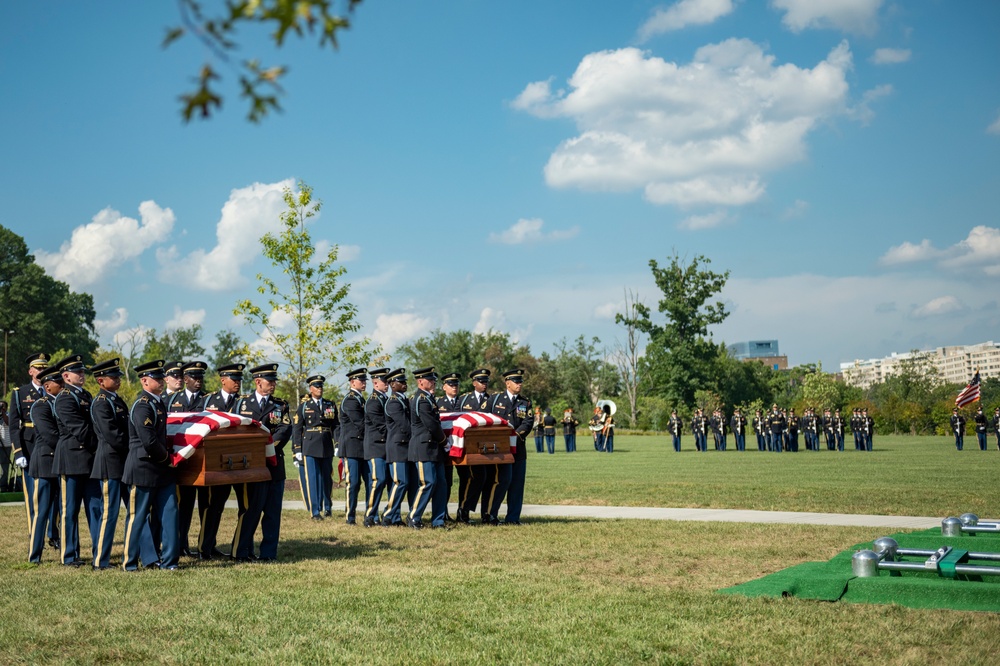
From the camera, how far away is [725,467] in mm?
26781

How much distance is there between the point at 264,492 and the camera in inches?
389

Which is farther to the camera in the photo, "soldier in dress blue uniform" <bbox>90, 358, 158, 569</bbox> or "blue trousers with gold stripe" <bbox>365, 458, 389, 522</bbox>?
"blue trousers with gold stripe" <bbox>365, 458, 389, 522</bbox>

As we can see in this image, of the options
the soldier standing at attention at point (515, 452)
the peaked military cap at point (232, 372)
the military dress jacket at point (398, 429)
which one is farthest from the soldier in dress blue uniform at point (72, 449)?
the soldier standing at attention at point (515, 452)

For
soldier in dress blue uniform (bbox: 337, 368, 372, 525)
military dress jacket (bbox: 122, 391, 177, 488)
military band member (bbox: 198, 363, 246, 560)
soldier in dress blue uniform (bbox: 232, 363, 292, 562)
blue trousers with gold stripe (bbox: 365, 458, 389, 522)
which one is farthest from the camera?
soldier in dress blue uniform (bbox: 337, 368, 372, 525)

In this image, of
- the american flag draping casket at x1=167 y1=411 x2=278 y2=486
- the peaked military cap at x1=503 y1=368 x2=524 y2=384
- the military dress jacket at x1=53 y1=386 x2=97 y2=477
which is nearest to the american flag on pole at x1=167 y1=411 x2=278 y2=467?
the american flag draping casket at x1=167 y1=411 x2=278 y2=486

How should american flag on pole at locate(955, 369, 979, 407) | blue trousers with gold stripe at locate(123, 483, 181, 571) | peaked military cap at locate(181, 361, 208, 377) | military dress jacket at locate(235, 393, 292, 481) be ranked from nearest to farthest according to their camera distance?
blue trousers with gold stripe at locate(123, 483, 181, 571) < military dress jacket at locate(235, 393, 292, 481) < peaked military cap at locate(181, 361, 208, 377) < american flag on pole at locate(955, 369, 979, 407)

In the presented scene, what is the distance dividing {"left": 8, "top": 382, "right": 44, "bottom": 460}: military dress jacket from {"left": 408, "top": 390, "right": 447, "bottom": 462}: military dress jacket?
4.75 meters

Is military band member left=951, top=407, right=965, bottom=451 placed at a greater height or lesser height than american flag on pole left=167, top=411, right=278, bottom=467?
lesser

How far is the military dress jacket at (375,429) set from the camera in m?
13.1

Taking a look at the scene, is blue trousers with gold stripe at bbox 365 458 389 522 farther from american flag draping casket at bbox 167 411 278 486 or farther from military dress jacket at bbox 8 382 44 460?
military dress jacket at bbox 8 382 44 460

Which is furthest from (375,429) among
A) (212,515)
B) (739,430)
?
(739,430)

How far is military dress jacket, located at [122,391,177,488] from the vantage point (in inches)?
345

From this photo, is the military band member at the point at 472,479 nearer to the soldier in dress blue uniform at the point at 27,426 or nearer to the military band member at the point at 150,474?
the military band member at the point at 150,474

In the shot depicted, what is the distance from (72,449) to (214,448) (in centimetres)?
169
